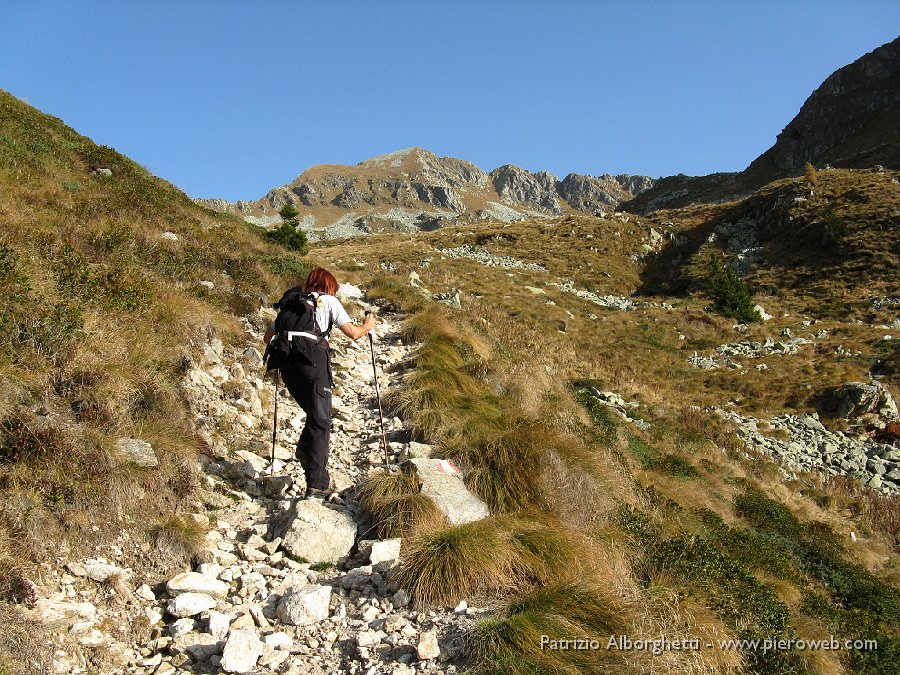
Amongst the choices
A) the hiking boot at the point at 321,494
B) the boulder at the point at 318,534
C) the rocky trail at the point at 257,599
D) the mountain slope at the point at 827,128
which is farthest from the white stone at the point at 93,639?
the mountain slope at the point at 827,128

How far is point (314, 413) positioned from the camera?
5.38m

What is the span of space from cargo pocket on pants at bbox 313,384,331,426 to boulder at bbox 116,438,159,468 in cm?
157

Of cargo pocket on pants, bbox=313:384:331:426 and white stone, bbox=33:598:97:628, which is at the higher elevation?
cargo pocket on pants, bbox=313:384:331:426

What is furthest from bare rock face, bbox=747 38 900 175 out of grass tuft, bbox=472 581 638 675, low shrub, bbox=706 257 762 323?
grass tuft, bbox=472 581 638 675

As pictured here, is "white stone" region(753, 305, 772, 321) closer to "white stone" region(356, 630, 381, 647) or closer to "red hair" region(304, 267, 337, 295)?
"red hair" region(304, 267, 337, 295)

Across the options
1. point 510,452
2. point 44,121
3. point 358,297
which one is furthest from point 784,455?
point 44,121

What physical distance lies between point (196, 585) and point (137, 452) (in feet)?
4.78

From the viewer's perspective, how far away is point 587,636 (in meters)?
3.25

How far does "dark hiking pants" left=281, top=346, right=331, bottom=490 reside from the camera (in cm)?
537

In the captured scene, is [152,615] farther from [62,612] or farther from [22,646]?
[22,646]

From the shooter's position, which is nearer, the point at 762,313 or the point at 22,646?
the point at 22,646

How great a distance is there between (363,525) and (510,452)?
2.03m

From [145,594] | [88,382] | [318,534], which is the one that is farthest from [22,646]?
[88,382]

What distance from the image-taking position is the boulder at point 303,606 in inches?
143
